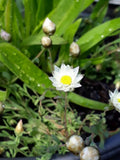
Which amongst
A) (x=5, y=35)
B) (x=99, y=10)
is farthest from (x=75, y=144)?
(x=99, y=10)

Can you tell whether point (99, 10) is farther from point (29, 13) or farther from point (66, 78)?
point (66, 78)

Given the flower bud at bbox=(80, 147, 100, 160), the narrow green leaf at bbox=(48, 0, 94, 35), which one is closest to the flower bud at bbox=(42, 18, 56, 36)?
the narrow green leaf at bbox=(48, 0, 94, 35)

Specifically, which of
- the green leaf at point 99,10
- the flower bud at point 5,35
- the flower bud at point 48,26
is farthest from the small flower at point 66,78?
the green leaf at point 99,10

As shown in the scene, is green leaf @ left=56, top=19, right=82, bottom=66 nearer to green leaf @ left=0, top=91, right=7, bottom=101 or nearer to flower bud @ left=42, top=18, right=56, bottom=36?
flower bud @ left=42, top=18, right=56, bottom=36

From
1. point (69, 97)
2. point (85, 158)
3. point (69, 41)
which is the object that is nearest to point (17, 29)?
→ point (69, 41)

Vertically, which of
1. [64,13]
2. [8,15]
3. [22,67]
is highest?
[64,13]

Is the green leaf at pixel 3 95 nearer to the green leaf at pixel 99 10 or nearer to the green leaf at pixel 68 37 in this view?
the green leaf at pixel 68 37

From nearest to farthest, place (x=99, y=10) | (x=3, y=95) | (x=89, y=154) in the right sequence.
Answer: (x=89, y=154) < (x=3, y=95) < (x=99, y=10)
